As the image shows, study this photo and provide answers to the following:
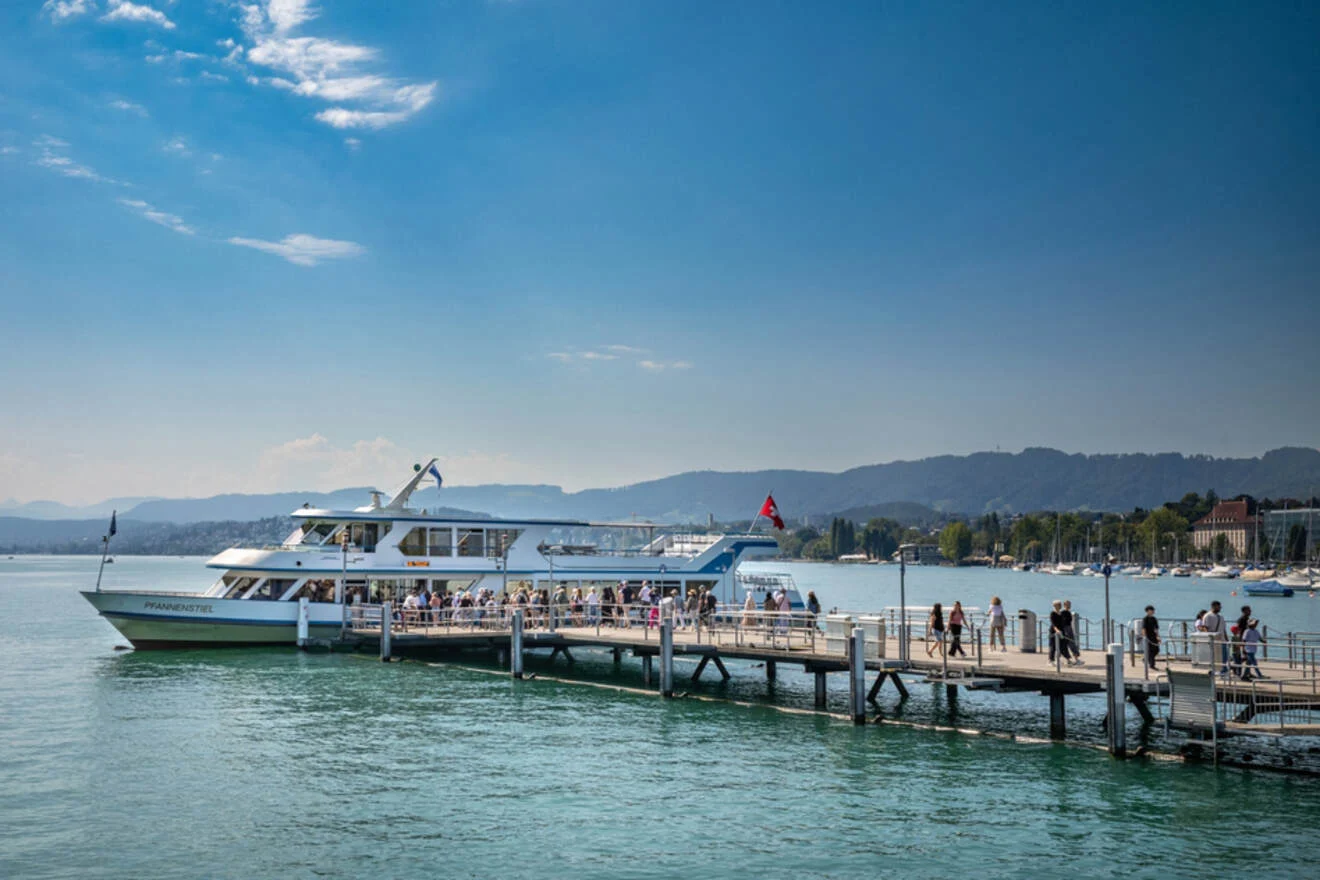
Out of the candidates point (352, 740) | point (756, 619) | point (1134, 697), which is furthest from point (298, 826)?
point (756, 619)

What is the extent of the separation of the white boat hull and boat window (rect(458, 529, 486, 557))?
589 centimetres

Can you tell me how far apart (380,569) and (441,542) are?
2.82 m

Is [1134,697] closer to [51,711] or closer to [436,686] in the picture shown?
[436,686]

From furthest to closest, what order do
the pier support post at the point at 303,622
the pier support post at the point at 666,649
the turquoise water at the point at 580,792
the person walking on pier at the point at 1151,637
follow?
the pier support post at the point at 303,622, the pier support post at the point at 666,649, the person walking on pier at the point at 1151,637, the turquoise water at the point at 580,792

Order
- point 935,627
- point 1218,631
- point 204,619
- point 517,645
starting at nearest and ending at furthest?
point 1218,631 < point 935,627 < point 517,645 < point 204,619

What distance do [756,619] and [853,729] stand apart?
11777 millimetres

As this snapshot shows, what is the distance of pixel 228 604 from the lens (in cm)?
4341

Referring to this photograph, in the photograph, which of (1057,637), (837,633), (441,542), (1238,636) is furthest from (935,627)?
(441,542)

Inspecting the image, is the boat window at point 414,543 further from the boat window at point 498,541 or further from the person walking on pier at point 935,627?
the person walking on pier at point 935,627

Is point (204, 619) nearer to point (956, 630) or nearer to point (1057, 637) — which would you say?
point (956, 630)

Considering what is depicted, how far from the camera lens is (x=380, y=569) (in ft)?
149

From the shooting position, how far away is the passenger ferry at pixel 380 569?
43.4 meters

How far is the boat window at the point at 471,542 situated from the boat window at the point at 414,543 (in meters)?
1.59

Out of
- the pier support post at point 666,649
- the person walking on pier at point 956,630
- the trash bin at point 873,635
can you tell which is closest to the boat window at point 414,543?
the pier support post at point 666,649
